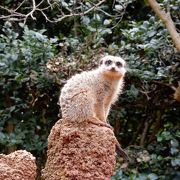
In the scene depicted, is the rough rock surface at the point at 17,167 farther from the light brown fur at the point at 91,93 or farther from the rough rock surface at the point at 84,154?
the light brown fur at the point at 91,93

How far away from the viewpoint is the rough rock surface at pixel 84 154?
405 cm

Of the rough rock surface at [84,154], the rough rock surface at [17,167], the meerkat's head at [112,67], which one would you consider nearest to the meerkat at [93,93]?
the meerkat's head at [112,67]

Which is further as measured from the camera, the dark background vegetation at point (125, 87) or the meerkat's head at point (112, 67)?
the dark background vegetation at point (125, 87)

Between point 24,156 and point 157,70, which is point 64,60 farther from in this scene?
point 24,156

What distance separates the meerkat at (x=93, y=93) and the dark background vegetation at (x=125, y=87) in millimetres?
980

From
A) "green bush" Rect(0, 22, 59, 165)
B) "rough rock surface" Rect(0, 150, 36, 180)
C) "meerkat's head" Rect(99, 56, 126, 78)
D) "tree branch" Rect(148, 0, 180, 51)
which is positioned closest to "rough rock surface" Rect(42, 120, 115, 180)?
"rough rock surface" Rect(0, 150, 36, 180)

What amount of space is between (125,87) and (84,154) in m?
2.51

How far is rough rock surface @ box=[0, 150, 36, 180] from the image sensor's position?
3963mm

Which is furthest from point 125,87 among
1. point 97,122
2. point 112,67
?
point 97,122

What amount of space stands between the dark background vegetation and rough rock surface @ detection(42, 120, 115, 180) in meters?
1.78

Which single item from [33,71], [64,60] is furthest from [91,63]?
[33,71]

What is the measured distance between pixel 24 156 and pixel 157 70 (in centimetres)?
262

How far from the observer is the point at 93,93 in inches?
192

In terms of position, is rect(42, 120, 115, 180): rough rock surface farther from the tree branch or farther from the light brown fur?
the tree branch
